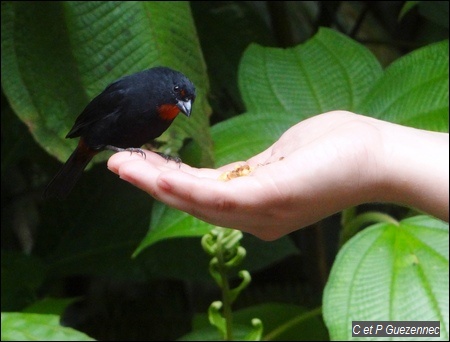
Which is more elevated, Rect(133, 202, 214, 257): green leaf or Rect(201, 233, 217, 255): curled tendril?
Rect(133, 202, 214, 257): green leaf

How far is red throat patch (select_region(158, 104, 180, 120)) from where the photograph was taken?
75cm

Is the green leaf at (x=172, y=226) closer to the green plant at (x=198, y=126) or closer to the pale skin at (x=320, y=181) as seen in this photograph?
the green plant at (x=198, y=126)

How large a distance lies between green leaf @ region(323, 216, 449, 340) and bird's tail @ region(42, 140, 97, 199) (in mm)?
460

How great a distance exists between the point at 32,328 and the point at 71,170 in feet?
1.25

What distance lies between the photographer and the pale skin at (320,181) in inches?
24.2

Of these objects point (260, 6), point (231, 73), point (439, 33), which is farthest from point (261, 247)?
point (439, 33)

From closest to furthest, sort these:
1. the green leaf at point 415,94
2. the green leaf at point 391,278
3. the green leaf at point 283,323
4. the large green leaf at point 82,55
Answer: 1. the large green leaf at point 82,55
2. the green leaf at point 391,278
3. the green leaf at point 415,94
4. the green leaf at point 283,323

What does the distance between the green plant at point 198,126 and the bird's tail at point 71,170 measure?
0.07m

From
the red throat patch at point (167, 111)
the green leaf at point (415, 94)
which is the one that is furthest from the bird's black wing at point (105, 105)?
the green leaf at point (415, 94)

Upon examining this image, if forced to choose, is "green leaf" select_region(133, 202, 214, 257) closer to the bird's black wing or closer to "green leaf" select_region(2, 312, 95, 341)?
"green leaf" select_region(2, 312, 95, 341)

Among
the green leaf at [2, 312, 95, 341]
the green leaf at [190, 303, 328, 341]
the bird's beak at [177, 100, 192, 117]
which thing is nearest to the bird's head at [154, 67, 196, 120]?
the bird's beak at [177, 100, 192, 117]

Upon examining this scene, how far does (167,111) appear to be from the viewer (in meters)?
0.76

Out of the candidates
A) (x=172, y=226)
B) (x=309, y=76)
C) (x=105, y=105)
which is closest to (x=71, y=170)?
(x=105, y=105)

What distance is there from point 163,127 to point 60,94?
1.03 feet
